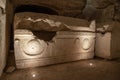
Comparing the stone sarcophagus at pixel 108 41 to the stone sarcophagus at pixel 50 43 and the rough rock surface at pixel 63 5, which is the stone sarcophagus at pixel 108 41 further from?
the rough rock surface at pixel 63 5

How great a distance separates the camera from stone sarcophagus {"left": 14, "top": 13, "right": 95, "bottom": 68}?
13.6 feet

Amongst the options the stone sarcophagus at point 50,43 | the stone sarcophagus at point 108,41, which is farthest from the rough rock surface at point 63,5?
the stone sarcophagus at point 108,41

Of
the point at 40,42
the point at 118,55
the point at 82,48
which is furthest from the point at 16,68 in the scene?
the point at 118,55

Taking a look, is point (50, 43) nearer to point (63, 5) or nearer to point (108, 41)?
point (108, 41)

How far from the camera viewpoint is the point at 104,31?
5973 millimetres

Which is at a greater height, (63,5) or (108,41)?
(63,5)

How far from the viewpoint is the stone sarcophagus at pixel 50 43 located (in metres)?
4.14

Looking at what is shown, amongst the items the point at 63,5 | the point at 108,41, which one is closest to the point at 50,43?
the point at 108,41

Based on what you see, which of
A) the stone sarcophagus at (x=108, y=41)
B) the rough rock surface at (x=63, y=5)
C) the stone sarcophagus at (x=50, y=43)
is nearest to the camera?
the stone sarcophagus at (x=50, y=43)

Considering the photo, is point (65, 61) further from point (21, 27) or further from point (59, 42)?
point (21, 27)

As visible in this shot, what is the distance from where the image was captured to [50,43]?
4719 millimetres

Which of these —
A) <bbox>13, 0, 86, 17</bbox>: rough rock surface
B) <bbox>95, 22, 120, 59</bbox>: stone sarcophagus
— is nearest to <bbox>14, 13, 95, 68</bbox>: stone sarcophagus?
<bbox>95, 22, 120, 59</bbox>: stone sarcophagus

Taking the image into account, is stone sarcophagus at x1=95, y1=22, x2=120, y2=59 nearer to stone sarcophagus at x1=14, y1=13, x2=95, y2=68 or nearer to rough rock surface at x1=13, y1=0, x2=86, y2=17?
stone sarcophagus at x1=14, y1=13, x2=95, y2=68

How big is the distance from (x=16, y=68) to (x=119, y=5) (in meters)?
8.11
